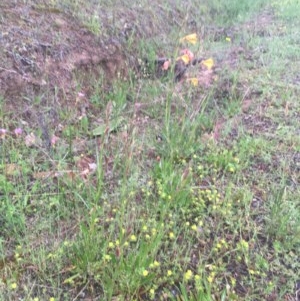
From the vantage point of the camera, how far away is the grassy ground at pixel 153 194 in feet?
5.80

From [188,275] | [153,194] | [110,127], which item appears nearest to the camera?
[188,275]

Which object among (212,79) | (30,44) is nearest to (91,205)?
(30,44)

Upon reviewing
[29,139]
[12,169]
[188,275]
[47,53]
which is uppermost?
[47,53]

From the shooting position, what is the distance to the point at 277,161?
2578 millimetres

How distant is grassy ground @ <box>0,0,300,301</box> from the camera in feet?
5.80

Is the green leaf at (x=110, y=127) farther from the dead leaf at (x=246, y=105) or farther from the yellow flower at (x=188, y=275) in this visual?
the yellow flower at (x=188, y=275)

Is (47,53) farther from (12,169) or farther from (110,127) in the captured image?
(12,169)

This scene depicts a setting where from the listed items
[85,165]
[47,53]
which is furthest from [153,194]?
[47,53]

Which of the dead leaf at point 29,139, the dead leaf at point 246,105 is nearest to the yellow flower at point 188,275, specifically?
the dead leaf at point 29,139

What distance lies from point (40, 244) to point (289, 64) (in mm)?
3052

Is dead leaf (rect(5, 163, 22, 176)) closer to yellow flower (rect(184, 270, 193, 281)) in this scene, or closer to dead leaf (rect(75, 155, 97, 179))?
dead leaf (rect(75, 155, 97, 179))

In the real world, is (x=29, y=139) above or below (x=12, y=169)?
above

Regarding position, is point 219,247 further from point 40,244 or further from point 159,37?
point 159,37

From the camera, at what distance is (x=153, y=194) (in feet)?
7.30
